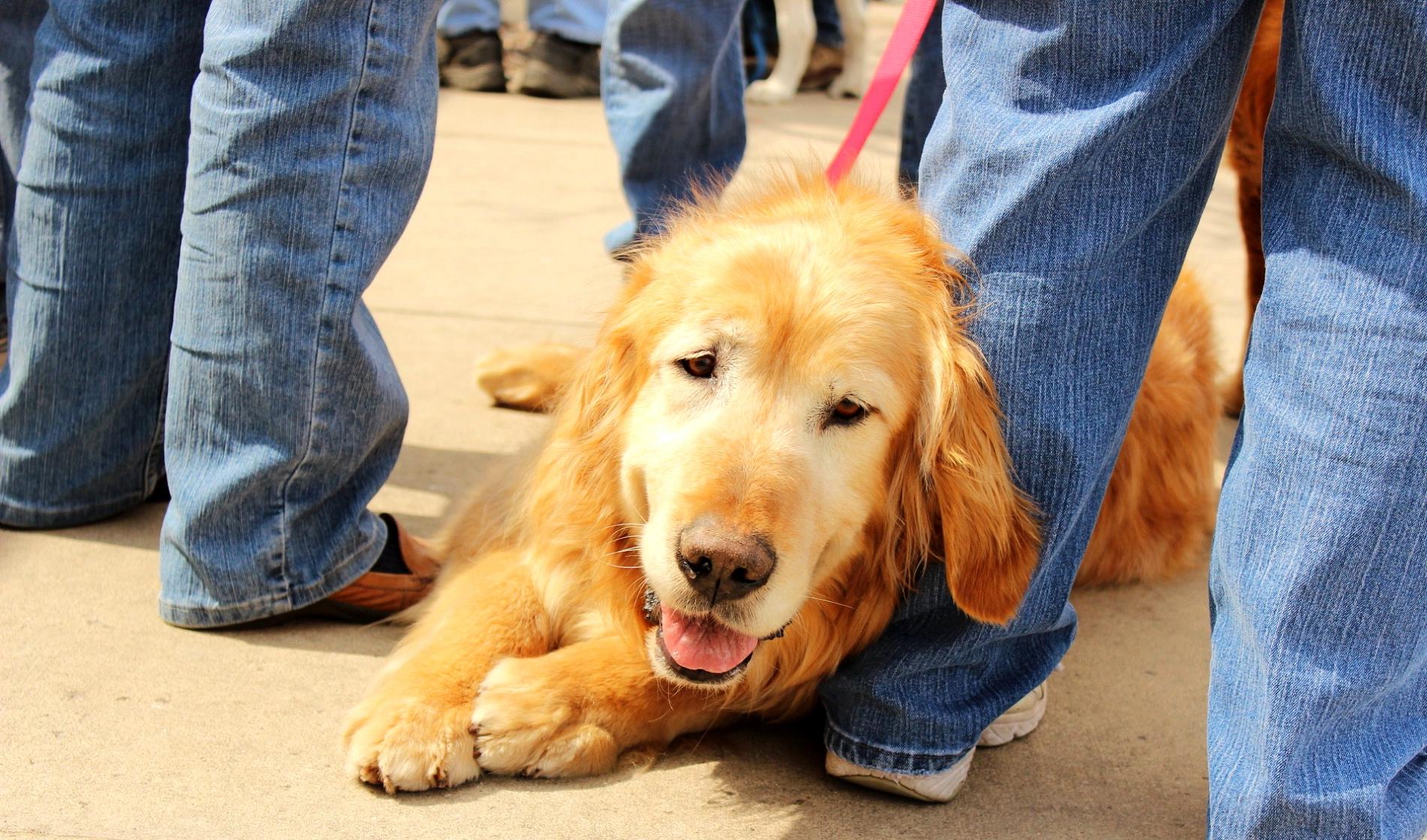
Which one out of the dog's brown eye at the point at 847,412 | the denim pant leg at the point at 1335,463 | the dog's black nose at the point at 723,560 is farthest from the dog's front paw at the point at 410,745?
the denim pant leg at the point at 1335,463

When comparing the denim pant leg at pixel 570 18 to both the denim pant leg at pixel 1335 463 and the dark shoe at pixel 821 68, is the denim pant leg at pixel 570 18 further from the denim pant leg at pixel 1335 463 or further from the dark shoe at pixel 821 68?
the denim pant leg at pixel 1335 463

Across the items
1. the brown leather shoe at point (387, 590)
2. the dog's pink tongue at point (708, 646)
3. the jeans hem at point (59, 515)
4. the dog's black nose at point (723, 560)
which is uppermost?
the dog's black nose at point (723, 560)

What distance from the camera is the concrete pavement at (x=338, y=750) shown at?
2.32 metres

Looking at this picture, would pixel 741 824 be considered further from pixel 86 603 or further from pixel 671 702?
pixel 86 603

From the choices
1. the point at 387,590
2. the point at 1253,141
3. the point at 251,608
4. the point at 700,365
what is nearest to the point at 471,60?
the point at 1253,141

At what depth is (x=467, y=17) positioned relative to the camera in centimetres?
832

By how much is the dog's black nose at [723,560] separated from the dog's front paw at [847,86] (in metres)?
7.96

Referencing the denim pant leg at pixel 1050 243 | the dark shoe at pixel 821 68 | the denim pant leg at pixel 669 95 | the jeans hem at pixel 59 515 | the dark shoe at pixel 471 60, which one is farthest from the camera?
the dark shoe at pixel 821 68

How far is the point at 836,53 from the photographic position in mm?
9961

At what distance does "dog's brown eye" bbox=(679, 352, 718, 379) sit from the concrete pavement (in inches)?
21.8

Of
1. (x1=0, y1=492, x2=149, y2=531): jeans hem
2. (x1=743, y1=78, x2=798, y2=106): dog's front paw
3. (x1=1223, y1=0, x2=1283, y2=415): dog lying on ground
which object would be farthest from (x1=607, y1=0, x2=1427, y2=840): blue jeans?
(x1=743, y1=78, x2=798, y2=106): dog's front paw

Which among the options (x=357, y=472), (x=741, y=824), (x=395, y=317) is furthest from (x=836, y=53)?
(x=741, y=824)

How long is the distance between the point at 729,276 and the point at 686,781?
39.7 inches

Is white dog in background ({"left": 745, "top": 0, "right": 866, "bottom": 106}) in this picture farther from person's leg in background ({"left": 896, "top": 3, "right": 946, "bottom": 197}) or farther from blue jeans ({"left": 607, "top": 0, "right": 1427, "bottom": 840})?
blue jeans ({"left": 607, "top": 0, "right": 1427, "bottom": 840})
